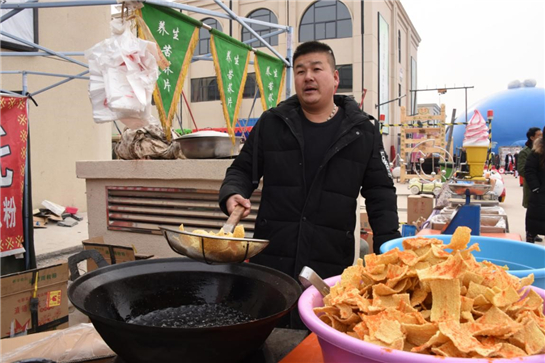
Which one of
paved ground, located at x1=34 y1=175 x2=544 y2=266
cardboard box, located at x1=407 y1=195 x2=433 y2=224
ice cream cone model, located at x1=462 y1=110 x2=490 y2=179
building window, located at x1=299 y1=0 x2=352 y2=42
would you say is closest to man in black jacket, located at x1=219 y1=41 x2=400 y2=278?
ice cream cone model, located at x1=462 y1=110 x2=490 y2=179

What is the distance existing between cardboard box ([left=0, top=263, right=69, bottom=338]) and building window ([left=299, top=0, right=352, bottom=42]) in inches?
808

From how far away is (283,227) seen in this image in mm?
2053

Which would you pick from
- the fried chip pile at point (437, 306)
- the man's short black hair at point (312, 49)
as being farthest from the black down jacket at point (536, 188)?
the fried chip pile at point (437, 306)

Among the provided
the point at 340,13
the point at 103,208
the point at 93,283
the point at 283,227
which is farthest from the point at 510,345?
the point at 340,13

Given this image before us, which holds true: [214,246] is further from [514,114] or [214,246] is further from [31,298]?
[514,114]

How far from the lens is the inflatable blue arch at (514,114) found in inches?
963

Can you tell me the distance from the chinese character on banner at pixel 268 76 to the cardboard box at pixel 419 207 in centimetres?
268

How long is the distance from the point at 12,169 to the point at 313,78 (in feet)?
11.0

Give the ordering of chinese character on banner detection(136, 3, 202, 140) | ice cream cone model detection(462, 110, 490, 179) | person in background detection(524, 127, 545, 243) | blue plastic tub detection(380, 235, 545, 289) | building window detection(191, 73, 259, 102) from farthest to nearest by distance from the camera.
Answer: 1. building window detection(191, 73, 259, 102)
2. person in background detection(524, 127, 545, 243)
3. ice cream cone model detection(462, 110, 490, 179)
4. chinese character on banner detection(136, 3, 202, 140)
5. blue plastic tub detection(380, 235, 545, 289)

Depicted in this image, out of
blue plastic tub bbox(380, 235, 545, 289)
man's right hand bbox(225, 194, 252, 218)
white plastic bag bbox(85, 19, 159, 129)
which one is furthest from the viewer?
white plastic bag bbox(85, 19, 159, 129)

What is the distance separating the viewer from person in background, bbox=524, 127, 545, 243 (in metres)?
4.86

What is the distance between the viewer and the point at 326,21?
21703 mm

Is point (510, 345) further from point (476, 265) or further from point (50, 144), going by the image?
point (50, 144)

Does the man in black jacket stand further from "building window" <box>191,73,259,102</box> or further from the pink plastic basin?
"building window" <box>191,73,259,102</box>
